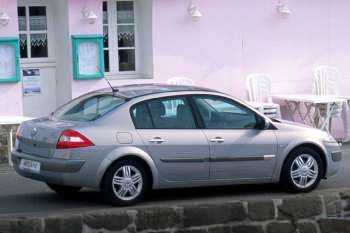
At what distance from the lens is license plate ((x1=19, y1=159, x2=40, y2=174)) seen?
988cm

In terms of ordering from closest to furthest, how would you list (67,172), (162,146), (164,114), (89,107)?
1. (67,172)
2. (162,146)
3. (164,114)
4. (89,107)

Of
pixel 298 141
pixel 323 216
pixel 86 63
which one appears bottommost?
pixel 323 216

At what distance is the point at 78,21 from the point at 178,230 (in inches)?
251

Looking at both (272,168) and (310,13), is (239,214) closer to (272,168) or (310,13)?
(272,168)

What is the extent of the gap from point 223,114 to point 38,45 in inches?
203

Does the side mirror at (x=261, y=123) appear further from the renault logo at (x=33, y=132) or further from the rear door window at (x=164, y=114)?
the renault logo at (x=33, y=132)

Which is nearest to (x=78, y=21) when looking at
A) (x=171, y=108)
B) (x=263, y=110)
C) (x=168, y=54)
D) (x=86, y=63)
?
(x=86, y=63)

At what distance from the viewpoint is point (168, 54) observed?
49.1ft

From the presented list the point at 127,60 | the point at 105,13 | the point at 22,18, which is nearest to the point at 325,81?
the point at 127,60

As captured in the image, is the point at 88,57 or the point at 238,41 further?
the point at 238,41

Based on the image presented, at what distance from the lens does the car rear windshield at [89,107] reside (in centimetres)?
1014

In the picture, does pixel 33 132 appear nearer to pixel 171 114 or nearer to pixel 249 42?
pixel 171 114

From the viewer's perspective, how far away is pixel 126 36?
1520 cm

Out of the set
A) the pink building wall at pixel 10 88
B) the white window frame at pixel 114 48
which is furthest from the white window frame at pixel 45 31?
the white window frame at pixel 114 48
